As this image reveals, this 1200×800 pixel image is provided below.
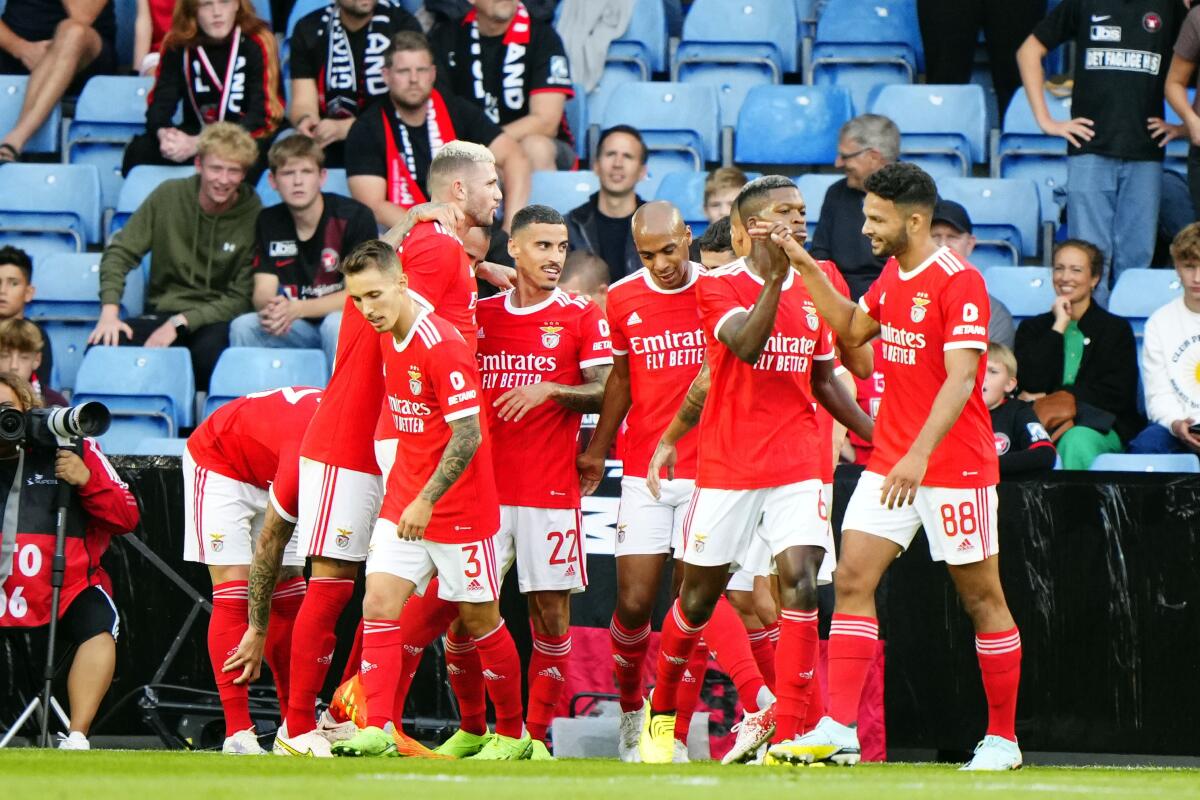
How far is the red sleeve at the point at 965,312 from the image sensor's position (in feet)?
21.2

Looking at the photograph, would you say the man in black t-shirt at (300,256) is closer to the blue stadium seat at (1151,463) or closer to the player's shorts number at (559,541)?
the player's shorts number at (559,541)

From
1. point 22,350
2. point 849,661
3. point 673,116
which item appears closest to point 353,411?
point 849,661

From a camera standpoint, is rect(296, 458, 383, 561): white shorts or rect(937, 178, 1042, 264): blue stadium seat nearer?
rect(296, 458, 383, 561): white shorts

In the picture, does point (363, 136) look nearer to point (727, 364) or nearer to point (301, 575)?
point (301, 575)

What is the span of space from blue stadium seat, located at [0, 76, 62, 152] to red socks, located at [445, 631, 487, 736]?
253 inches

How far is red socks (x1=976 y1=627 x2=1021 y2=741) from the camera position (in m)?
6.66

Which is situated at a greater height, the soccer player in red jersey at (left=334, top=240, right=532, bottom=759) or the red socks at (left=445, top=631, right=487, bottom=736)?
the soccer player in red jersey at (left=334, top=240, right=532, bottom=759)

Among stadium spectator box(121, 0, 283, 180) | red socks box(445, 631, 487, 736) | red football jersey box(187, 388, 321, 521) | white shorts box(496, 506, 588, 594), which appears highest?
stadium spectator box(121, 0, 283, 180)

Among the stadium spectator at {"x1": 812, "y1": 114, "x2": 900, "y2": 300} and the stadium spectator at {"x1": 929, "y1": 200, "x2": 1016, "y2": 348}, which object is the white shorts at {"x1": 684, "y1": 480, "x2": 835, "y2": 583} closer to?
the stadium spectator at {"x1": 929, "y1": 200, "x2": 1016, "y2": 348}

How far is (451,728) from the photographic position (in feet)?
29.0

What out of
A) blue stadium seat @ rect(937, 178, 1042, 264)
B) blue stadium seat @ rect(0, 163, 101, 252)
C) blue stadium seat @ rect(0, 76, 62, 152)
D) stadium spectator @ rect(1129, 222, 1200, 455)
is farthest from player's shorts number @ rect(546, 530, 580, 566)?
blue stadium seat @ rect(0, 76, 62, 152)

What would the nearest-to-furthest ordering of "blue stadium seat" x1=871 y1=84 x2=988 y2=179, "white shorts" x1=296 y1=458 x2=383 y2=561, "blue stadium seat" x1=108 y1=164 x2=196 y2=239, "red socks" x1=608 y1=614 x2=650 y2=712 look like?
1. "white shorts" x1=296 y1=458 x2=383 y2=561
2. "red socks" x1=608 y1=614 x2=650 y2=712
3. "blue stadium seat" x1=871 y1=84 x2=988 y2=179
4. "blue stadium seat" x1=108 y1=164 x2=196 y2=239

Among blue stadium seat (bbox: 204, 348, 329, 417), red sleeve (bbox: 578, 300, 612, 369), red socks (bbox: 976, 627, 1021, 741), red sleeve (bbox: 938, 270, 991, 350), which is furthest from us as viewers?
blue stadium seat (bbox: 204, 348, 329, 417)

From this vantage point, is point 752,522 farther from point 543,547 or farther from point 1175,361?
point 1175,361
